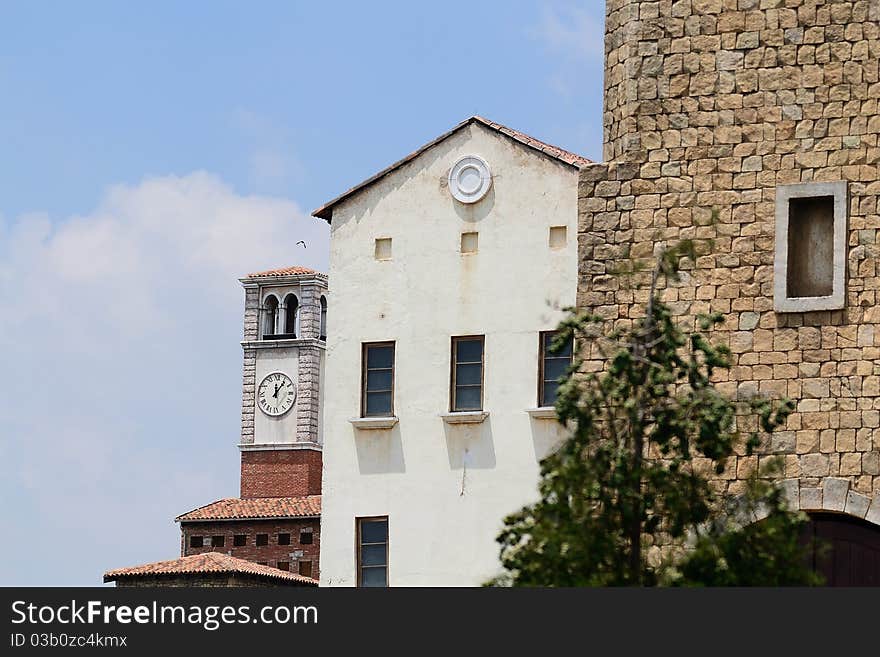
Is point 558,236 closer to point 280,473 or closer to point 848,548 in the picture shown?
point 848,548

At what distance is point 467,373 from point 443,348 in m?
0.49

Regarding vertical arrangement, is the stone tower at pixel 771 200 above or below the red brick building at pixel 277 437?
above

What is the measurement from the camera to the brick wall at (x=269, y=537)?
2461 inches

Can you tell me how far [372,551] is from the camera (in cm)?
3025

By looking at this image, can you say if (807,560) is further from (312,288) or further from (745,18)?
(312,288)

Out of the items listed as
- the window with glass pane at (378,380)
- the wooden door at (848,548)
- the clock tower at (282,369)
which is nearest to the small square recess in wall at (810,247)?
the wooden door at (848,548)

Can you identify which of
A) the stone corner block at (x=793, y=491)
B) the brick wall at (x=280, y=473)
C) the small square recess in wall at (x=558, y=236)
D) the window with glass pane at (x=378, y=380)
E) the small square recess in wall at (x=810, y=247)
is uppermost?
the small square recess in wall at (x=558, y=236)

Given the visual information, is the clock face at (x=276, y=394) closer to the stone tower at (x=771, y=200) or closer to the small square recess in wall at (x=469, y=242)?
the small square recess in wall at (x=469, y=242)

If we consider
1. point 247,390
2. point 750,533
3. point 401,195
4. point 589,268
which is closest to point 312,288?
point 247,390

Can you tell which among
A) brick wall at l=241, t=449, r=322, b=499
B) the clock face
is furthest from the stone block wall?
the clock face

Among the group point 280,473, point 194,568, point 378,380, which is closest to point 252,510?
point 280,473

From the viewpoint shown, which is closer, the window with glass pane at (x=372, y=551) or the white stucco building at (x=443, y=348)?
the window with glass pane at (x=372, y=551)

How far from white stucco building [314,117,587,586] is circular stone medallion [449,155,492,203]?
0.07ft

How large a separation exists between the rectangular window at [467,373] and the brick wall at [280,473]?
41.7 m
